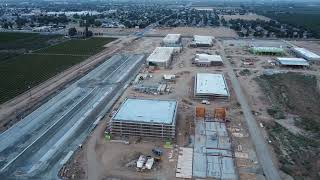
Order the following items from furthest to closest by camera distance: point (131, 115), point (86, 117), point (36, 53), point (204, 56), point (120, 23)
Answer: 1. point (120, 23)
2. point (36, 53)
3. point (204, 56)
4. point (86, 117)
5. point (131, 115)

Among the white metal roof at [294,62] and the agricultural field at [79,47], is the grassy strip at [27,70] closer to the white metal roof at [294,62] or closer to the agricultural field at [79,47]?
the agricultural field at [79,47]

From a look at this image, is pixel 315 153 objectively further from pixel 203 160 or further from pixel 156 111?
pixel 156 111

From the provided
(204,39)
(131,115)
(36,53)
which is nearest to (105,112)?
(131,115)

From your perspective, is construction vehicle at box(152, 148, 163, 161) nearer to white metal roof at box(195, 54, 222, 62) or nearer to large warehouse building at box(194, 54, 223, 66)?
large warehouse building at box(194, 54, 223, 66)

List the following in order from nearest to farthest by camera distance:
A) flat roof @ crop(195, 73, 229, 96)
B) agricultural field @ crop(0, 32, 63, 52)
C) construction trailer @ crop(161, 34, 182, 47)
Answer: flat roof @ crop(195, 73, 229, 96) → agricultural field @ crop(0, 32, 63, 52) → construction trailer @ crop(161, 34, 182, 47)

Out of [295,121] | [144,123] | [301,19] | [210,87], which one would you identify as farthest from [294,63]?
[301,19]

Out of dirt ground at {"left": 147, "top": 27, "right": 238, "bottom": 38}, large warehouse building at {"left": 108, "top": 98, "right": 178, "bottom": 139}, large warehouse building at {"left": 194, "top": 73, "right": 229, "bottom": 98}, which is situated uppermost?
dirt ground at {"left": 147, "top": 27, "right": 238, "bottom": 38}

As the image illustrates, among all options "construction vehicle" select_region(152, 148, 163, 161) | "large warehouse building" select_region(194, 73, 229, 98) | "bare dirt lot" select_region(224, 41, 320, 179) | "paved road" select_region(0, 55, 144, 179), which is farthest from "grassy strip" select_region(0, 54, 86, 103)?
"bare dirt lot" select_region(224, 41, 320, 179)
